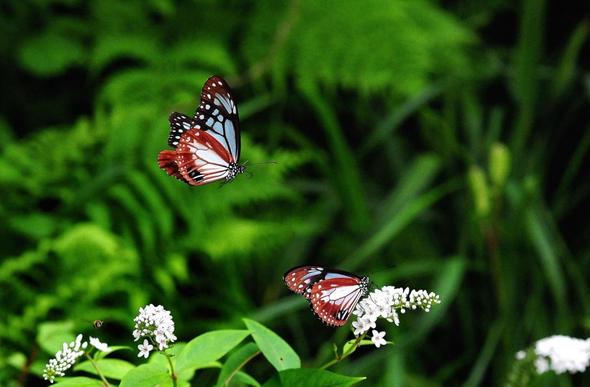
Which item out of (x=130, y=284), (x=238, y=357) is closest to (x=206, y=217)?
(x=130, y=284)

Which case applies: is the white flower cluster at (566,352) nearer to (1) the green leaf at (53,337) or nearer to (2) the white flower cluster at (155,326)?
(2) the white flower cluster at (155,326)

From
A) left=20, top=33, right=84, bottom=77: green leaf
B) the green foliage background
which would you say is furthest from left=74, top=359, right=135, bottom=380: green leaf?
left=20, top=33, right=84, bottom=77: green leaf

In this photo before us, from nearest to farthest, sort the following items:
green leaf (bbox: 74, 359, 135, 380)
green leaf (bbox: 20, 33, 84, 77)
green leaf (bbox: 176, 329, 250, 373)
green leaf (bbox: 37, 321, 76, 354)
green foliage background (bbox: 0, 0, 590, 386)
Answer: green leaf (bbox: 176, 329, 250, 373), green leaf (bbox: 74, 359, 135, 380), green leaf (bbox: 37, 321, 76, 354), green foliage background (bbox: 0, 0, 590, 386), green leaf (bbox: 20, 33, 84, 77)

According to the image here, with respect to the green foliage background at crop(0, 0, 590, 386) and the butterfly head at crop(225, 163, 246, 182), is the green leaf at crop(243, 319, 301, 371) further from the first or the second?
the green foliage background at crop(0, 0, 590, 386)

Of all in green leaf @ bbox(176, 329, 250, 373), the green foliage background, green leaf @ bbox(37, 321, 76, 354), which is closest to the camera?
green leaf @ bbox(176, 329, 250, 373)

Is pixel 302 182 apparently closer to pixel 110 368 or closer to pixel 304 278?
pixel 110 368

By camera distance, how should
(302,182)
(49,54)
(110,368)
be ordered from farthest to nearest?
(302,182) < (49,54) < (110,368)

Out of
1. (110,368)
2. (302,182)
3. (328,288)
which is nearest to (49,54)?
(302,182)
